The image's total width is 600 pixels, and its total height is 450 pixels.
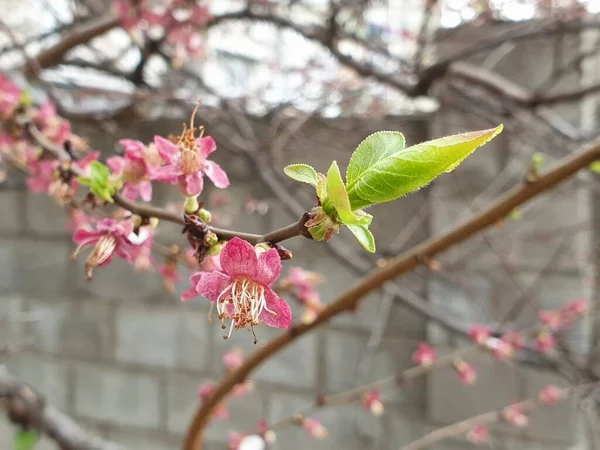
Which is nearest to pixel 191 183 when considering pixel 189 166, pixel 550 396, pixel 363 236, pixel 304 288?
pixel 189 166

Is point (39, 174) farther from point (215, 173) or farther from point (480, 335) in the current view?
point (480, 335)

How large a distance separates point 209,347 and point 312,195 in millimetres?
656

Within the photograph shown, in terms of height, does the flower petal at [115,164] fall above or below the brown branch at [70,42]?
below

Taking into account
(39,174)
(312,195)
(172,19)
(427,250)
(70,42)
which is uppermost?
(172,19)

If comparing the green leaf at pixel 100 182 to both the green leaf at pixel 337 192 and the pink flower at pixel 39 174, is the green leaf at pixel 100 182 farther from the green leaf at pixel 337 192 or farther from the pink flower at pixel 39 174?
the pink flower at pixel 39 174

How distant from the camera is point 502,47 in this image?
4.42ft

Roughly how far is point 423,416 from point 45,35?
1.39 meters

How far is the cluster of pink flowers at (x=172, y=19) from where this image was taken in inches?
41.2

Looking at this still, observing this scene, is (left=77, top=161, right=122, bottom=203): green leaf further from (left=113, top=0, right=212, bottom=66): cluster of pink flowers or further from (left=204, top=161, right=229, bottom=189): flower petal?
(left=113, top=0, right=212, bottom=66): cluster of pink flowers

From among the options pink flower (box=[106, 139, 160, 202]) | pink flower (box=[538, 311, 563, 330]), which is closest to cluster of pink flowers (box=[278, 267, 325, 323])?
pink flower (box=[106, 139, 160, 202])

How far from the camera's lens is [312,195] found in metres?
1.31

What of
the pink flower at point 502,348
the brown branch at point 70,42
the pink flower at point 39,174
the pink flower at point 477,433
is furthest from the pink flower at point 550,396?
the brown branch at point 70,42

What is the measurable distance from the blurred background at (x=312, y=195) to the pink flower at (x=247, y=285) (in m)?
0.79


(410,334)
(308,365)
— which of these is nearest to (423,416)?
(410,334)
